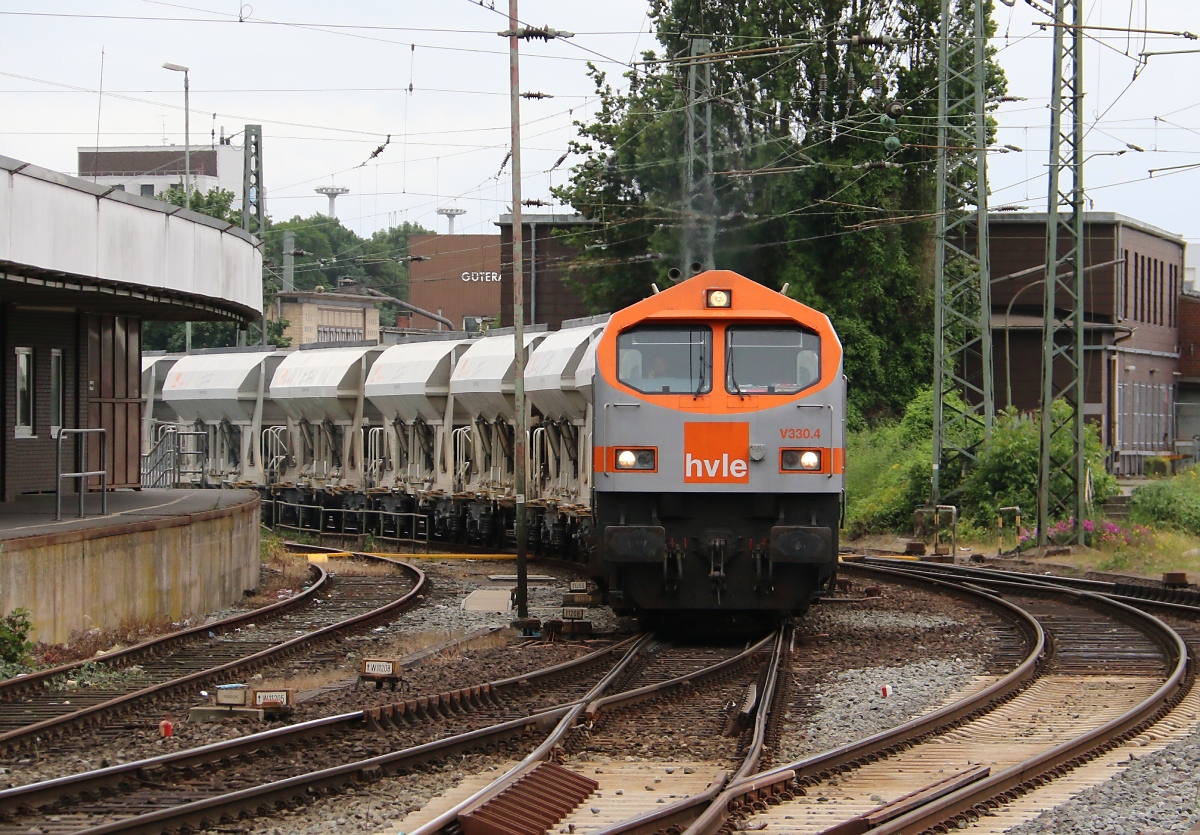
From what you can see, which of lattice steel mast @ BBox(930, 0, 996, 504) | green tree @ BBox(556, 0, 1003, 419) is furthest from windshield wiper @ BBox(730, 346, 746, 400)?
green tree @ BBox(556, 0, 1003, 419)

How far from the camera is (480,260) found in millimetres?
90938

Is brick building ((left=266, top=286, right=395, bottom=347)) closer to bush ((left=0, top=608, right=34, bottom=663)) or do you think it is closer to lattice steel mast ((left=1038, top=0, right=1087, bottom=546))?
lattice steel mast ((left=1038, top=0, right=1087, bottom=546))

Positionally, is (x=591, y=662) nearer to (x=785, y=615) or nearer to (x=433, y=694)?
(x=433, y=694)

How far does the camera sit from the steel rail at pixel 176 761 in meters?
7.32

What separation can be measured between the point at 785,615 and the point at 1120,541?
1128 centimetres

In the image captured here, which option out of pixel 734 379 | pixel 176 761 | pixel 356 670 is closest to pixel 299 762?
pixel 176 761

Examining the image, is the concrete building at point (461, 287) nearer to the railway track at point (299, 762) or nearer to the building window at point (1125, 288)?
the building window at point (1125, 288)

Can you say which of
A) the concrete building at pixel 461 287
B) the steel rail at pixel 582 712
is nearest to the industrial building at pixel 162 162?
the concrete building at pixel 461 287

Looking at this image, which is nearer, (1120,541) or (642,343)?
(642,343)

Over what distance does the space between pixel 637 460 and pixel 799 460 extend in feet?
4.85

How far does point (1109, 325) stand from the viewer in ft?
152

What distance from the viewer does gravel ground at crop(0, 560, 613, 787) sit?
8727 mm

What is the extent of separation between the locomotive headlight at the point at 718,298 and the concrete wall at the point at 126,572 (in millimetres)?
6381

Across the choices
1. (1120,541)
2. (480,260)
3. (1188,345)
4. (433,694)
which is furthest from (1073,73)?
(480,260)
